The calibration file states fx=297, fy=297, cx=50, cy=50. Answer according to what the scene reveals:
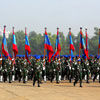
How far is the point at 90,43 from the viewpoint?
335ft

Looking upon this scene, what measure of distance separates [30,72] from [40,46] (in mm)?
89954

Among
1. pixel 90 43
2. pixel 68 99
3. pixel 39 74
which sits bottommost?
pixel 68 99

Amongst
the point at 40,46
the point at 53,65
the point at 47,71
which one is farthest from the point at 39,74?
the point at 40,46

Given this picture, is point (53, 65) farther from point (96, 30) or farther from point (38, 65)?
point (96, 30)

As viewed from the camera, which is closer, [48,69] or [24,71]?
[24,71]

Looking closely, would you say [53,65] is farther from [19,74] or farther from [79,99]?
[79,99]

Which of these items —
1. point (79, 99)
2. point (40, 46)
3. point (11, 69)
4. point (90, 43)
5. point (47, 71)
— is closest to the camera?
point (79, 99)

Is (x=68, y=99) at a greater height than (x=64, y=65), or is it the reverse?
(x=64, y=65)

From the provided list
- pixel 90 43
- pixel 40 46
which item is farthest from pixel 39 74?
pixel 40 46

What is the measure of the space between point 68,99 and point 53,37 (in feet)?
351

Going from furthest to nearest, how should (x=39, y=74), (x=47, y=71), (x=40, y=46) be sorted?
1. (x=40, y=46)
2. (x=47, y=71)
3. (x=39, y=74)

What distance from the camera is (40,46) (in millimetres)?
Result: 113625

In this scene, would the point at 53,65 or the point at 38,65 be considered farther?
the point at 53,65

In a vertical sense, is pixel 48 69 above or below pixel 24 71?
above
